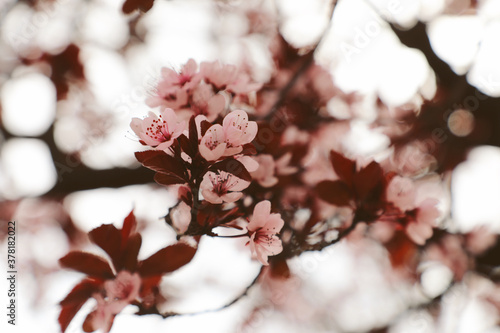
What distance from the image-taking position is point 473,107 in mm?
1375

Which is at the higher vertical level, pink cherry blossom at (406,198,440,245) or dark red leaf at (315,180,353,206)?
dark red leaf at (315,180,353,206)

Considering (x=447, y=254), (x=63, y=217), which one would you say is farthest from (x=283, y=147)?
(x=63, y=217)

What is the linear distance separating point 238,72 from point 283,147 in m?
0.27

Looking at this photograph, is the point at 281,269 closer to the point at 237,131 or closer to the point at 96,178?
the point at 237,131

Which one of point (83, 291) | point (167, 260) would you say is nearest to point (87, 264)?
point (83, 291)

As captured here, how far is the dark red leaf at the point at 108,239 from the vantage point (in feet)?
2.47

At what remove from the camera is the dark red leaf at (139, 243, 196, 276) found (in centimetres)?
75

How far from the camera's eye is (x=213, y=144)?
62cm

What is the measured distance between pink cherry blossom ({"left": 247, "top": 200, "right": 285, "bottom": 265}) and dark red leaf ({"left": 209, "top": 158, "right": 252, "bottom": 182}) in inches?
3.9

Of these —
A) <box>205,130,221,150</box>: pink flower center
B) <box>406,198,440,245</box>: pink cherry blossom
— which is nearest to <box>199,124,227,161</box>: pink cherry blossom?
<box>205,130,221,150</box>: pink flower center

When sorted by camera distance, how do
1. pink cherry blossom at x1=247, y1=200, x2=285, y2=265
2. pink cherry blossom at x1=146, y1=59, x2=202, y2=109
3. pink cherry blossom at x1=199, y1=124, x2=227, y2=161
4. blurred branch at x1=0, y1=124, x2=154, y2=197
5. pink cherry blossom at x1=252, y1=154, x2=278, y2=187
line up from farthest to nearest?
blurred branch at x1=0, y1=124, x2=154, y2=197 < pink cherry blossom at x1=252, y1=154, x2=278, y2=187 < pink cherry blossom at x1=146, y1=59, x2=202, y2=109 < pink cherry blossom at x1=247, y1=200, x2=285, y2=265 < pink cherry blossom at x1=199, y1=124, x2=227, y2=161

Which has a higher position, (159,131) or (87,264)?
(159,131)

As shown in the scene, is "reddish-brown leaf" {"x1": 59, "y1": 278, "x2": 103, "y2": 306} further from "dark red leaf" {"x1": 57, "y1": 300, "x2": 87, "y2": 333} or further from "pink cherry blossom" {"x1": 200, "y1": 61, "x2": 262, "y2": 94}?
"pink cherry blossom" {"x1": 200, "y1": 61, "x2": 262, "y2": 94}

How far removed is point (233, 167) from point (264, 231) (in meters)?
0.17
